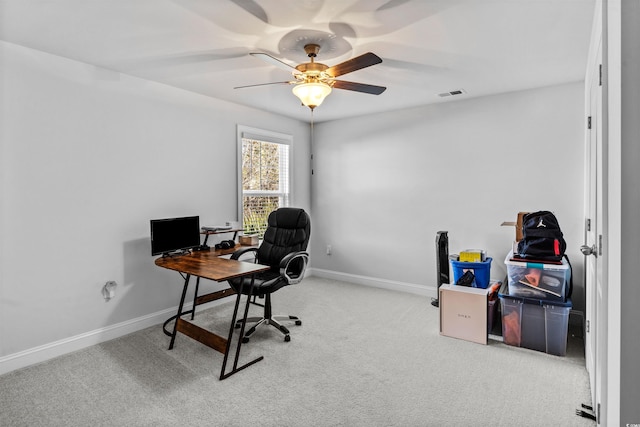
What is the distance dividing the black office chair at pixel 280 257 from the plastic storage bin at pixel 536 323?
186 cm

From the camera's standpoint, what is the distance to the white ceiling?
81.7 inches

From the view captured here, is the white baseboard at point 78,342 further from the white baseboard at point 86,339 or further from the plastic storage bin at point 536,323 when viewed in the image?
the plastic storage bin at point 536,323

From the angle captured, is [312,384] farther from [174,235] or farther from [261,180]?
[261,180]

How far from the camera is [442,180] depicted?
4328 mm

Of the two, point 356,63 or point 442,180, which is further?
point 442,180

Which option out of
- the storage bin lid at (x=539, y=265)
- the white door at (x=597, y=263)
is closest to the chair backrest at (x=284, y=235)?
the storage bin lid at (x=539, y=265)

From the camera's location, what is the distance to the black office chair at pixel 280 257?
3062 mm

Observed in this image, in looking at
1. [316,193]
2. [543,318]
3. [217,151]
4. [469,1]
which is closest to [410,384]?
[543,318]

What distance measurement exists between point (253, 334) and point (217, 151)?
217 cm

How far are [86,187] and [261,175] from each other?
7.18 ft

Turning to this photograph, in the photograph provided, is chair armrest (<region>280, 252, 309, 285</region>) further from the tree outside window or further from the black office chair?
the tree outside window

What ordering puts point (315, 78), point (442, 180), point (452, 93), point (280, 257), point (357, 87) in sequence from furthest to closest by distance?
1. point (442, 180)
2. point (452, 93)
3. point (280, 257)
4. point (357, 87)
5. point (315, 78)

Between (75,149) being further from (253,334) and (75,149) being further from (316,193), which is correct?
(316,193)

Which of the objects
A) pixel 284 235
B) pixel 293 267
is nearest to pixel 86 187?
pixel 284 235
